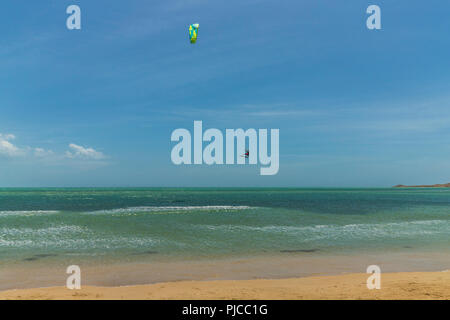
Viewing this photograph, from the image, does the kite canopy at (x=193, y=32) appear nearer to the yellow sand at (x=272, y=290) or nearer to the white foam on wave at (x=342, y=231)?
the yellow sand at (x=272, y=290)

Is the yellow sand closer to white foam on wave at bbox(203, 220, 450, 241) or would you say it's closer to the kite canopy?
white foam on wave at bbox(203, 220, 450, 241)

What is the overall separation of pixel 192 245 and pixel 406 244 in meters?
12.2

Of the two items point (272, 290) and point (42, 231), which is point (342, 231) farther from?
point (42, 231)

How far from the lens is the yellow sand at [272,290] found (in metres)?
8.47

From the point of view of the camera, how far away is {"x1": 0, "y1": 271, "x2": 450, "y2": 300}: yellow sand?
→ 333 inches

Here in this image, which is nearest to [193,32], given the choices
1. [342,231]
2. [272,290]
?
[272,290]

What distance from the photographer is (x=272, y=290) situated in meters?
9.15

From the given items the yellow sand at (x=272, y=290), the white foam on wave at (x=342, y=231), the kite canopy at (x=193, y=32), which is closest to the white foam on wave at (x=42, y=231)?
the white foam on wave at (x=342, y=231)

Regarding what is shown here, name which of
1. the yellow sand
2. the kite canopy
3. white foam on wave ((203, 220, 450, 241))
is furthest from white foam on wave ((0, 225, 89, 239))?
the kite canopy

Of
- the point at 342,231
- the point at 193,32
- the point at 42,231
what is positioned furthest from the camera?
the point at 342,231

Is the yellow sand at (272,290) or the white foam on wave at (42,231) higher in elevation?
the yellow sand at (272,290)
